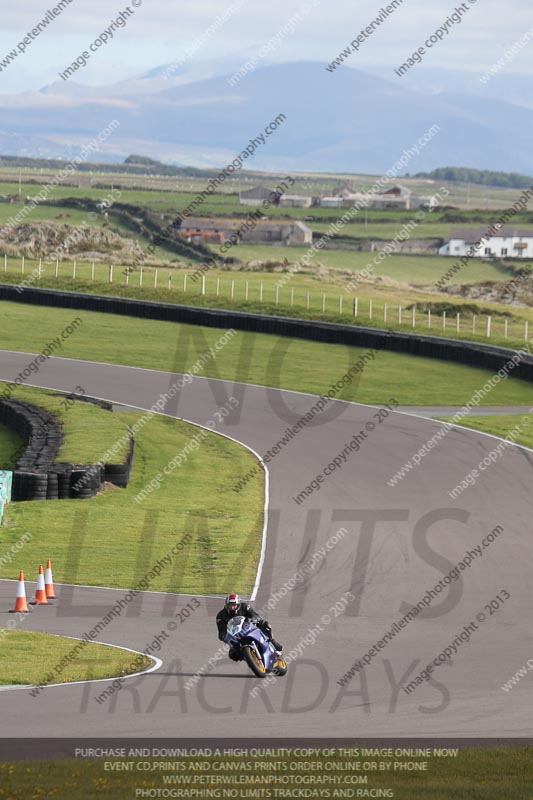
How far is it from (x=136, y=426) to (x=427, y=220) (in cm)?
14073

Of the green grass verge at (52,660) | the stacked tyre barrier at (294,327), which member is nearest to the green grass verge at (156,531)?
the green grass verge at (52,660)

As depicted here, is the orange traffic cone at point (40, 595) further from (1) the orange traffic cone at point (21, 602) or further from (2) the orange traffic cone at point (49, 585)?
(1) the orange traffic cone at point (21, 602)

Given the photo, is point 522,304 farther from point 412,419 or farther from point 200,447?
point 200,447

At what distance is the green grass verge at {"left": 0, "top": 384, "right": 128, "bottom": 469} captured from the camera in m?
30.2

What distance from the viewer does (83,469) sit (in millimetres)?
27594

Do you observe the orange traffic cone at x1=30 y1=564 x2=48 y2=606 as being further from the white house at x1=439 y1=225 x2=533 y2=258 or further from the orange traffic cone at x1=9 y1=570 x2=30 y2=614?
the white house at x1=439 y1=225 x2=533 y2=258

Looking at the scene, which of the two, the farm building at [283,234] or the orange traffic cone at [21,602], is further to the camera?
the farm building at [283,234]

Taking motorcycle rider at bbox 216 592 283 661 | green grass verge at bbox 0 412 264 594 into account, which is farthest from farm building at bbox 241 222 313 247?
motorcycle rider at bbox 216 592 283 661

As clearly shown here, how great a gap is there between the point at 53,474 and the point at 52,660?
446 inches

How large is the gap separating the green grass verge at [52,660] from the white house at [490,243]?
418 ft

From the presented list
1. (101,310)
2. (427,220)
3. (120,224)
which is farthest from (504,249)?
(101,310)

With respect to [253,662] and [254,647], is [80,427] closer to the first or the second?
[254,647]
